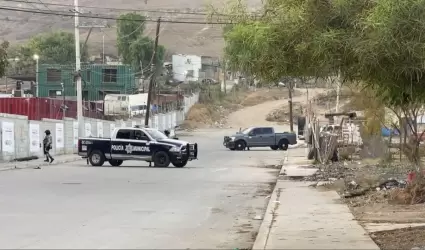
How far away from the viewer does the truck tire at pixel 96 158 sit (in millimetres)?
34159

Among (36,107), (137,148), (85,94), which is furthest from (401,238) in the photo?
(85,94)

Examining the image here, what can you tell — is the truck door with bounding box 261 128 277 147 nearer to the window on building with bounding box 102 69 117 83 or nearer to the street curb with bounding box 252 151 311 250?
the window on building with bounding box 102 69 117 83

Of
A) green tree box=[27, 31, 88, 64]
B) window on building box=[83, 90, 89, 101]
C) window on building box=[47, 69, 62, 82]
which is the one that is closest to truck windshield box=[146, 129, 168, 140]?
window on building box=[47, 69, 62, 82]

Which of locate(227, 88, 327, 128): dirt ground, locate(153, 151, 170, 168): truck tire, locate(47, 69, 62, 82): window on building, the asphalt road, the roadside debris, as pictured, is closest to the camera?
the asphalt road

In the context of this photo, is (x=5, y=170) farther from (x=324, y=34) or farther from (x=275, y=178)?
(x=324, y=34)

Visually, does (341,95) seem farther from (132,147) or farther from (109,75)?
(109,75)

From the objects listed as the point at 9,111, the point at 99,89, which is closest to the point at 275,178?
the point at 9,111

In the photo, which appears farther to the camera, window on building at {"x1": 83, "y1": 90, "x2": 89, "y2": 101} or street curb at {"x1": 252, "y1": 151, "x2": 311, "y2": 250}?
window on building at {"x1": 83, "y1": 90, "x2": 89, "y2": 101}

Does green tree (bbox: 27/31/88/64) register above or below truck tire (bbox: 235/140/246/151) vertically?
above

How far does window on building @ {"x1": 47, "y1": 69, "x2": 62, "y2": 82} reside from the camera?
83.2m

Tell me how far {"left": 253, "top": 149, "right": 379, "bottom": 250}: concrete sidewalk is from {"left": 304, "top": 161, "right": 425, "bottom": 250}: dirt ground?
12.0 inches

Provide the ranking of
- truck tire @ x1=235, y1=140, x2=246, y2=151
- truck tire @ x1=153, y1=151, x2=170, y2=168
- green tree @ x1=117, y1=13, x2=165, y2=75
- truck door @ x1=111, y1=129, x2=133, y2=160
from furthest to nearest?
green tree @ x1=117, y1=13, x2=165, y2=75 < truck tire @ x1=235, y1=140, x2=246, y2=151 < truck door @ x1=111, y1=129, x2=133, y2=160 < truck tire @ x1=153, y1=151, x2=170, y2=168

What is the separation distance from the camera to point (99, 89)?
3423 inches

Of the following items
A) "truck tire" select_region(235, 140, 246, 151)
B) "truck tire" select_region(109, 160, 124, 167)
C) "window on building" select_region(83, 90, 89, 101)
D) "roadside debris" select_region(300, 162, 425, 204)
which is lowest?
"roadside debris" select_region(300, 162, 425, 204)
